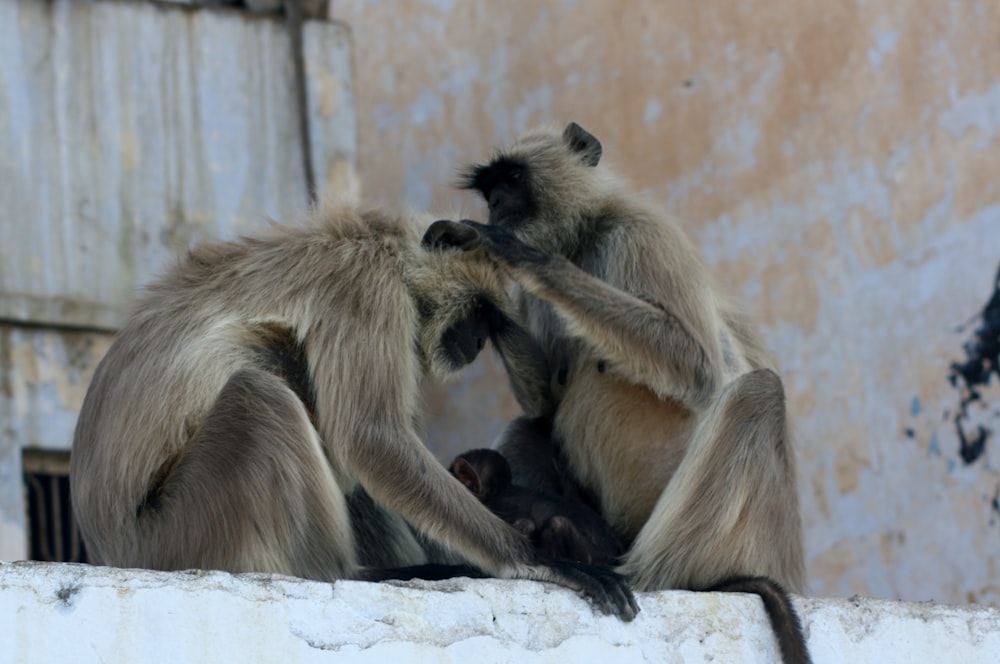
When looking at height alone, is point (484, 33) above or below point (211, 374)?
above

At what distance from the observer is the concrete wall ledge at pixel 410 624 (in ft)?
9.26

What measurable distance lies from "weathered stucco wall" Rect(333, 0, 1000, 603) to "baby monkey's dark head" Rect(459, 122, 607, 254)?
0.85 metres

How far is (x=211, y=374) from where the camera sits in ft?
11.6

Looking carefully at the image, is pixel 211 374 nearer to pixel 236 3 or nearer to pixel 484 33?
pixel 236 3

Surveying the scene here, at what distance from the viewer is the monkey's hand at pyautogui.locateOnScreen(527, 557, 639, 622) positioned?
3.19 metres

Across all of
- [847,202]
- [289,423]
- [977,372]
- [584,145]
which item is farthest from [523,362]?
[847,202]

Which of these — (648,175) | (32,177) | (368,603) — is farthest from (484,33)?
(368,603)

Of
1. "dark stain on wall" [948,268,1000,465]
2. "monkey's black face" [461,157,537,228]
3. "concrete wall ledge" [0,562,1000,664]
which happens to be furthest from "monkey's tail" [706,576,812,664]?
"dark stain on wall" [948,268,1000,465]

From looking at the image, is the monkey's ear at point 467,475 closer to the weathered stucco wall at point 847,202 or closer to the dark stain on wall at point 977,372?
the weathered stucco wall at point 847,202

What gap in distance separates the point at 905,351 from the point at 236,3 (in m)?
3.03

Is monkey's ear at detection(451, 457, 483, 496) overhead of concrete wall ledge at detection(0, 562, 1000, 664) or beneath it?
overhead

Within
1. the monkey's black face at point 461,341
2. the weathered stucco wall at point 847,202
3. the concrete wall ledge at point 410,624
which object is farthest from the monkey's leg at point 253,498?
the weathered stucco wall at point 847,202

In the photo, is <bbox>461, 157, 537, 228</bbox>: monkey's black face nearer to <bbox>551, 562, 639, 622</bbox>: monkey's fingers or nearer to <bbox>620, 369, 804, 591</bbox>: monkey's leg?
<bbox>620, 369, 804, 591</bbox>: monkey's leg

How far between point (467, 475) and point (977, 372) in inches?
94.7
